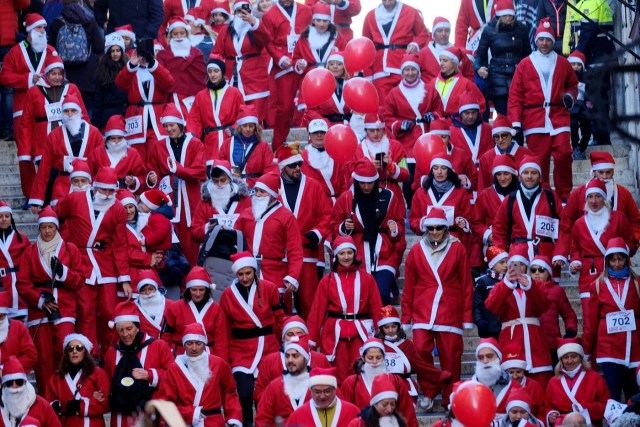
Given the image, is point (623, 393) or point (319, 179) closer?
point (623, 393)

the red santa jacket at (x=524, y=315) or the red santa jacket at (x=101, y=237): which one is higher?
the red santa jacket at (x=101, y=237)

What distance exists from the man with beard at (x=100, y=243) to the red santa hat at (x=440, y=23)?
5.20 m

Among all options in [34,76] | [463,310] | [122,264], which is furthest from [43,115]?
[463,310]

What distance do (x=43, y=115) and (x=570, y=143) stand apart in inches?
232

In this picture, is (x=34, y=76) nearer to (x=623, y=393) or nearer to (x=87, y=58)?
(x=87, y=58)

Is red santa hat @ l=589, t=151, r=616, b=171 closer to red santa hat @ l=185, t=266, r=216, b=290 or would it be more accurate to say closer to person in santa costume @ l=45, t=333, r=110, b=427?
red santa hat @ l=185, t=266, r=216, b=290

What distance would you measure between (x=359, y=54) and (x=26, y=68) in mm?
3792

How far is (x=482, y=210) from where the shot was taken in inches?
770

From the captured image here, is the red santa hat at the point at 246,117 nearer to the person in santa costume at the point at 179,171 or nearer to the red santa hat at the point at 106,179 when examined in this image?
the person in santa costume at the point at 179,171

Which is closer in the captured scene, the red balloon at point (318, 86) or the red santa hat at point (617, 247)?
the red santa hat at point (617, 247)

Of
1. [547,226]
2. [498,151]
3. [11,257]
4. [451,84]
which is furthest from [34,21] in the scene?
[547,226]

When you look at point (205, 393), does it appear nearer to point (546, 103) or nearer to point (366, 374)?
point (366, 374)

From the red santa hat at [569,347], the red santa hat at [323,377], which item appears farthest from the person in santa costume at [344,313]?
the red santa hat at [569,347]

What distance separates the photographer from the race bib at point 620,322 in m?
17.8
